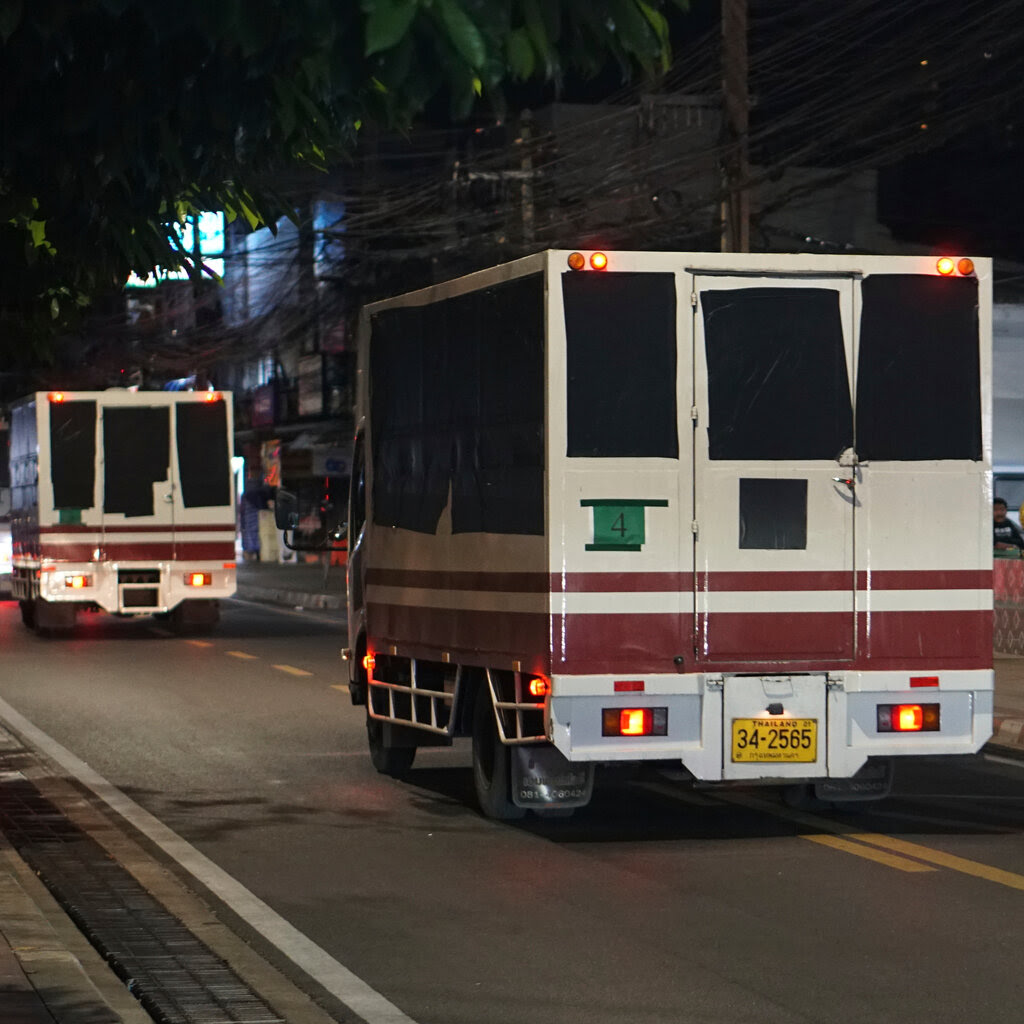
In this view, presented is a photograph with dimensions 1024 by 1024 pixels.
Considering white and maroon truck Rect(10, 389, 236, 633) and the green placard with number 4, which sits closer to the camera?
the green placard with number 4

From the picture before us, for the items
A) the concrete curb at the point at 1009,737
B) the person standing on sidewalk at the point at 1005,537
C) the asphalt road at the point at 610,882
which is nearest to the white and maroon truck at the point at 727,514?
the asphalt road at the point at 610,882

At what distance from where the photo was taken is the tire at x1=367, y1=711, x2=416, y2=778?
43.0 feet

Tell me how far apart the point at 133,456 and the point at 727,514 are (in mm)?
17101

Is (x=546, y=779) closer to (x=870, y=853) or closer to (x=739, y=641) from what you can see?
(x=739, y=641)

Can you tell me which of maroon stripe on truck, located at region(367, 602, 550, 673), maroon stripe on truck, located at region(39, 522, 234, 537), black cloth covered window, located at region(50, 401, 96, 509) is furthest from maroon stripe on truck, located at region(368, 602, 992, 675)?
black cloth covered window, located at region(50, 401, 96, 509)

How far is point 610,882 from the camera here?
30.5 feet

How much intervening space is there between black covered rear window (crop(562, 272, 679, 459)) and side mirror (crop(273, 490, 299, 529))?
13.4 feet

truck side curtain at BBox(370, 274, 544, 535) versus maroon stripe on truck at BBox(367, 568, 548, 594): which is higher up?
truck side curtain at BBox(370, 274, 544, 535)

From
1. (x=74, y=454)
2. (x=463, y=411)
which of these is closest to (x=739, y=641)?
(x=463, y=411)

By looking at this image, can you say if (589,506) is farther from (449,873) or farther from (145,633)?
(145,633)

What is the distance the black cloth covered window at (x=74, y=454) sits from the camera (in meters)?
26.2

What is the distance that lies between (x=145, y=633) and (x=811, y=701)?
18.6 meters

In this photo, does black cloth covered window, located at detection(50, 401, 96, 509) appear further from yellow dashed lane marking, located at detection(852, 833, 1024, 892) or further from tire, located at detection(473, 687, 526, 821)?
yellow dashed lane marking, located at detection(852, 833, 1024, 892)

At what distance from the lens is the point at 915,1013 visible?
679 centimetres
